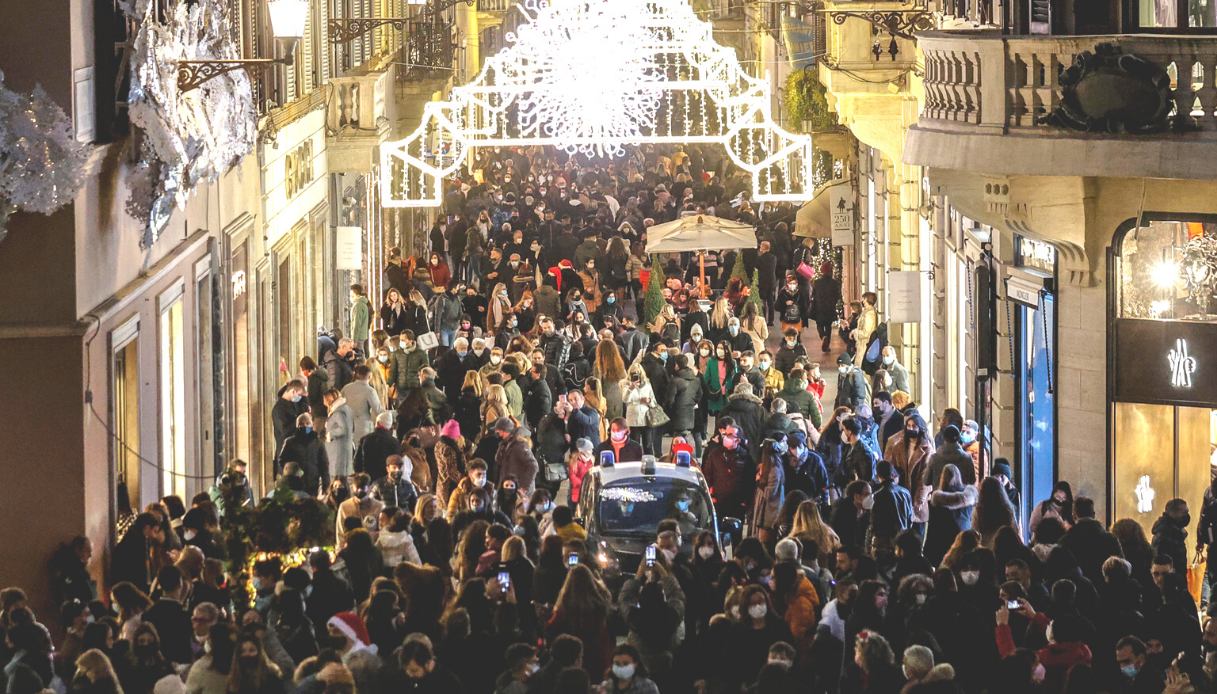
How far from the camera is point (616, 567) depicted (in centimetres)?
1825

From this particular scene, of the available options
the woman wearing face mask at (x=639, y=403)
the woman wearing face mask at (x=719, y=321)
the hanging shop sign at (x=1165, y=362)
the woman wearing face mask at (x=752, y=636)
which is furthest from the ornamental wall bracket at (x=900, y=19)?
the woman wearing face mask at (x=752, y=636)

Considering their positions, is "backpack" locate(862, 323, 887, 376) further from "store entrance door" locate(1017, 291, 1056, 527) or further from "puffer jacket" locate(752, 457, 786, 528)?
"puffer jacket" locate(752, 457, 786, 528)

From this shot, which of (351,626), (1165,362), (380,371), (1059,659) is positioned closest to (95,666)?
(351,626)

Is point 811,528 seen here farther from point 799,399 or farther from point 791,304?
point 791,304

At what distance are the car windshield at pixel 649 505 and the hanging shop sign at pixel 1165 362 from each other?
143 inches

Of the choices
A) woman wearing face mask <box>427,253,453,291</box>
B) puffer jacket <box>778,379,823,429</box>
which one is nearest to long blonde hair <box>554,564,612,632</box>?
puffer jacket <box>778,379,823,429</box>

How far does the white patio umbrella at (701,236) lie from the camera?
36.0 metres

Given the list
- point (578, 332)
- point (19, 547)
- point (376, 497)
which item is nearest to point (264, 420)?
point (578, 332)

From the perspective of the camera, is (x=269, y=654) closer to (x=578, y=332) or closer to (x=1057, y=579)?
(x=1057, y=579)

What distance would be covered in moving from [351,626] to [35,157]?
15.2 ft

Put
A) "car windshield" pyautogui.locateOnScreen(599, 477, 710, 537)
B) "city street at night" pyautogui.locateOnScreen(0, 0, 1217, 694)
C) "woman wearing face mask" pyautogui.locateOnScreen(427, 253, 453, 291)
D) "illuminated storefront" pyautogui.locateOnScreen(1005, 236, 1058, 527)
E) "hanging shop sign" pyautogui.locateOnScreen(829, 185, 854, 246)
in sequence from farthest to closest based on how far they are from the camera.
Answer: "hanging shop sign" pyautogui.locateOnScreen(829, 185, 854, 246), "woman wearing face mask" pyautogui.locateOnScreen(427, 253, 453, 291), "illuminated storefront" pyautogui.locateOnScreen(1005, 236, 1058, 527), "car windshield" pyautogui.locateOnScreen(599, 477, 710, 537), "city street at night" pyautogui.locateOnScreen(0, 0, 1217, 694)

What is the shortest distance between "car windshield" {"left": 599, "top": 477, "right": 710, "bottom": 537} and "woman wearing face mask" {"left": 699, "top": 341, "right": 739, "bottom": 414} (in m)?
8.46

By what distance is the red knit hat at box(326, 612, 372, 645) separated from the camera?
13992 millimetres

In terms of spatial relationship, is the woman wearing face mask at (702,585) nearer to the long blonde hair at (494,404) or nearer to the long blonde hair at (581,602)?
the long blonde hair at (581,602)
